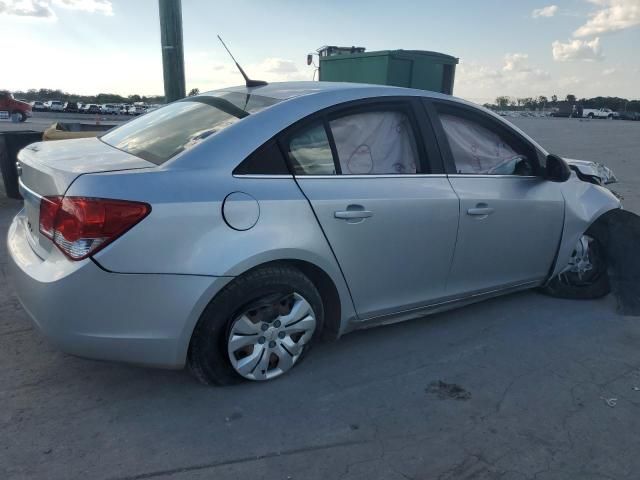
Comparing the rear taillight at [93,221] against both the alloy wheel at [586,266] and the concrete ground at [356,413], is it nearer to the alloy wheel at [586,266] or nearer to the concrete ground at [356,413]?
the concrete ground at [356,413]

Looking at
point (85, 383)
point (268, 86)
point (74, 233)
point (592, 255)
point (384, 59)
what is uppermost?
point (384, 59)

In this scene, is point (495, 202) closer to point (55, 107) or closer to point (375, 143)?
point (375, 143)

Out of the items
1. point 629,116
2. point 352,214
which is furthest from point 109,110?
point 629,116

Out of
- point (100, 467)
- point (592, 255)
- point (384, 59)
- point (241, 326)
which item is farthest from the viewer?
point (384, 59)

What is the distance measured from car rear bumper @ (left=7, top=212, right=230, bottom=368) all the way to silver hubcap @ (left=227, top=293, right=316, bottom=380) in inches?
11.4

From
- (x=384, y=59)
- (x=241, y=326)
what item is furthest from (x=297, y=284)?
(x=384, y=59)

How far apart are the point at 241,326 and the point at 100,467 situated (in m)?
0.89

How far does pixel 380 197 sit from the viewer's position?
300cm

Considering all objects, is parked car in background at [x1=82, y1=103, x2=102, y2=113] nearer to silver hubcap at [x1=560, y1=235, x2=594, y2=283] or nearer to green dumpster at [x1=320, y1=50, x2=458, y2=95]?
green dumpster at [x1=320, y1=50, x2=458, y2=95]

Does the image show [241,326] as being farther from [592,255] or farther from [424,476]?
[592,255]

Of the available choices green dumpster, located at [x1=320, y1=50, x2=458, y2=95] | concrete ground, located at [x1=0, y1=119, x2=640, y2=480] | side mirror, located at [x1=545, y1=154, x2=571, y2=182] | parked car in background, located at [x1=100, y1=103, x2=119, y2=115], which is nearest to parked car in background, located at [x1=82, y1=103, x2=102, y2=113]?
parked car in background, located at [x1=100, y1=103, x2=119, y2=115]

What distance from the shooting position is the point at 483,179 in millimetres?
3486

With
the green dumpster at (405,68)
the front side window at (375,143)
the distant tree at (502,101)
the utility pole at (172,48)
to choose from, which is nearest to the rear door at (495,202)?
the front side window at (375,143)

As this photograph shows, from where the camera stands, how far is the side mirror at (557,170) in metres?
3.65
